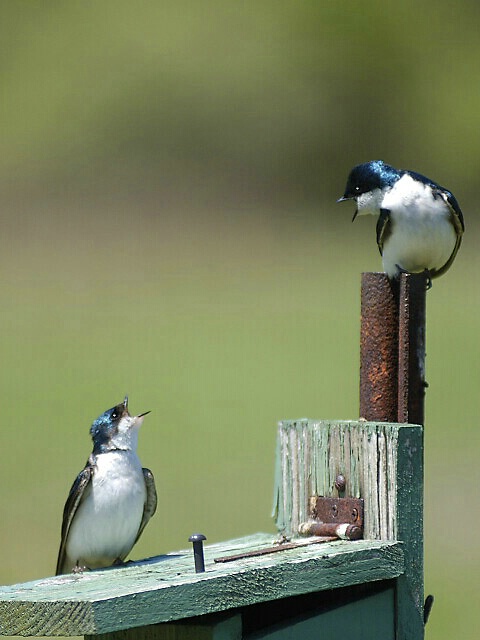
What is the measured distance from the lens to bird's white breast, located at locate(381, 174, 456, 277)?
3063 millimetres

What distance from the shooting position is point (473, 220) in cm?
1238

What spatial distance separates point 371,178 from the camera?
3.23 m

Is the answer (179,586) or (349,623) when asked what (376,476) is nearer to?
(349,623)

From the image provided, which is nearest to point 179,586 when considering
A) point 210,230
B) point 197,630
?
point 197,630

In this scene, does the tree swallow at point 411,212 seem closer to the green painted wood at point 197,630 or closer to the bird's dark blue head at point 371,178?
the bird's dark blue head at point 371,178

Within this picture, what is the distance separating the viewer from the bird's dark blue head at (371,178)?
10.6ft

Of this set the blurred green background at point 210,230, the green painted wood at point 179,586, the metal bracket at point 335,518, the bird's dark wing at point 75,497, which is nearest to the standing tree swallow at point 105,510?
the bird's dark wing at point 75,497

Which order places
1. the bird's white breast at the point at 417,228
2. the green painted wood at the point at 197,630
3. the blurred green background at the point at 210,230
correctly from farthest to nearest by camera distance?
the blurred green background at the point at 210,230 < the bird's white breast at the point at 417,228 < the green painted wood at the point at 197,630

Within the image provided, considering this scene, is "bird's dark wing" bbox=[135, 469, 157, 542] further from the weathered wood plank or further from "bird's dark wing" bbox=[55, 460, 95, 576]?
the weathered wood plank

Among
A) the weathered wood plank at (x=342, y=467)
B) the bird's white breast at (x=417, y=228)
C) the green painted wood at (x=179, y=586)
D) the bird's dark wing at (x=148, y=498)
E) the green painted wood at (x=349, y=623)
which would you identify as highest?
the bird's white breast at (x=417, y=228)

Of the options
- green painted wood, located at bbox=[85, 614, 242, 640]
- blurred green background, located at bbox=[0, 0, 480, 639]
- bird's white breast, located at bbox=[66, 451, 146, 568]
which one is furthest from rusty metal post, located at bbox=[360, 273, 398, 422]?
blurred green background, located at bbox=[0, 0, 480, 639]

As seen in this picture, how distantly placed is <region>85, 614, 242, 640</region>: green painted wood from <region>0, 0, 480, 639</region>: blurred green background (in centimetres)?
Answer: 450

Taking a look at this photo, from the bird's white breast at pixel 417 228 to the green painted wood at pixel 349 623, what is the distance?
987 millimetres

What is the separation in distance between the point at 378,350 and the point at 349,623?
44 centimetres
